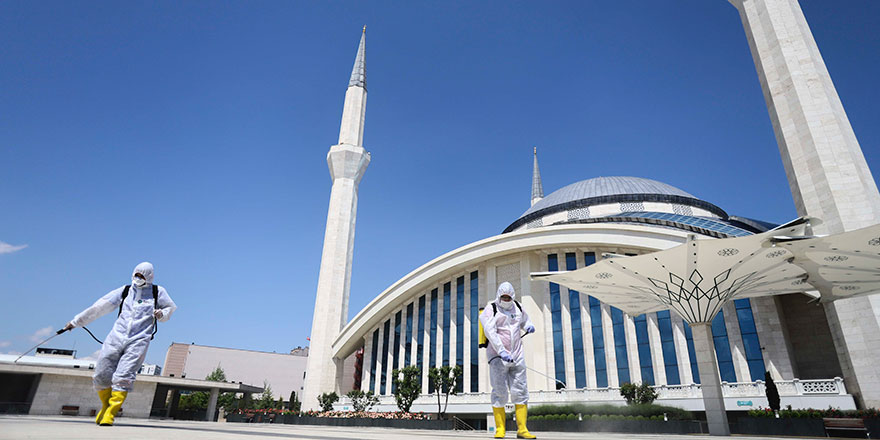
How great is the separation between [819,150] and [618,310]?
43.9ft

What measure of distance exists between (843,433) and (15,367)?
132ft

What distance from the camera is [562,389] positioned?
27.7 meters

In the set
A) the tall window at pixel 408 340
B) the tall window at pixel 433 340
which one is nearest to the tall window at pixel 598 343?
the tall window at pixel 433 340

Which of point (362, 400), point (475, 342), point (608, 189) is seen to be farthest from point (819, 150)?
point (362, 400)

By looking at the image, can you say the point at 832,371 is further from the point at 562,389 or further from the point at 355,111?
the point at 355,111

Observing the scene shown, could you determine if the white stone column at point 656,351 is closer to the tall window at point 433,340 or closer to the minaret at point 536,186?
the tall window at point 433,340

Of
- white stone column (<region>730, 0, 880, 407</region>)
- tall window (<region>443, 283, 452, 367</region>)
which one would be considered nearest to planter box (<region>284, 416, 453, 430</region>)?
tall window (<region>443, 283, 452, 367</region>)

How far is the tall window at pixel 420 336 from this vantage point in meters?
36.0

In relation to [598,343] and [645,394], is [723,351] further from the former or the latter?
[598,343]

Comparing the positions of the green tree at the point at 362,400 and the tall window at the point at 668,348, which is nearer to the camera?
the tall window at the point at 668,348

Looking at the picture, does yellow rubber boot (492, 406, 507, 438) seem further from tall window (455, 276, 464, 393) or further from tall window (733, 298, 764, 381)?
tall window (455, 276, 464, 393)

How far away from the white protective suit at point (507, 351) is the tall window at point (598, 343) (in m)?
22.8

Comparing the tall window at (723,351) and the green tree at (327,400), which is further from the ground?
the tall window at (723,351)

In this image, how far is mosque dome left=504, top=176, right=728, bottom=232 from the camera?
37500 mm
